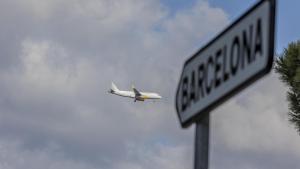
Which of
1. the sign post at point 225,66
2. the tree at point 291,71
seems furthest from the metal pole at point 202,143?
the tree at point 291,71

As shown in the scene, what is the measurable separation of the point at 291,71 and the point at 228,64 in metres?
10.8

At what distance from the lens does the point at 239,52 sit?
371 cm

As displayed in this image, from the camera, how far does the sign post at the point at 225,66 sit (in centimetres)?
343

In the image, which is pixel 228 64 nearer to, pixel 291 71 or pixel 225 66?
pixel 225 66

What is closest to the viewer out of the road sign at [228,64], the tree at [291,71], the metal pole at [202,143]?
the road sign at [228,64]

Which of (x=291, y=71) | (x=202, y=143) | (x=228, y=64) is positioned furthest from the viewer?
(x=291, y=71)

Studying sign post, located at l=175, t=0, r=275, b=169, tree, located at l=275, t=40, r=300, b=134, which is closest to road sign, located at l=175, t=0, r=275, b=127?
sign post, located at l=175, t=0, r=275, b=169

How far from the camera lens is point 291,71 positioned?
46.7 feet

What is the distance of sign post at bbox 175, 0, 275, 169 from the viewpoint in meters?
3.43

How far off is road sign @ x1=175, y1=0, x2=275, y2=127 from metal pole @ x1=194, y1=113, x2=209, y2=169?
6 cm

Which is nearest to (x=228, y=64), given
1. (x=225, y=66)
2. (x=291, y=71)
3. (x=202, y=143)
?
(x=225, y=66)

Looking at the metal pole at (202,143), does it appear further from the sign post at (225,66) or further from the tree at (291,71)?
the tree at (291,71)

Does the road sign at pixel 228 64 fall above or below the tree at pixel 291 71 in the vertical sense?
below

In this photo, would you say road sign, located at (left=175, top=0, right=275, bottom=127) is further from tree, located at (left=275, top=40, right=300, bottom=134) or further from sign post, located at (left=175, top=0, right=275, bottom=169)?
tree, located at (left=275, top=40, right=300, bottom=134)
